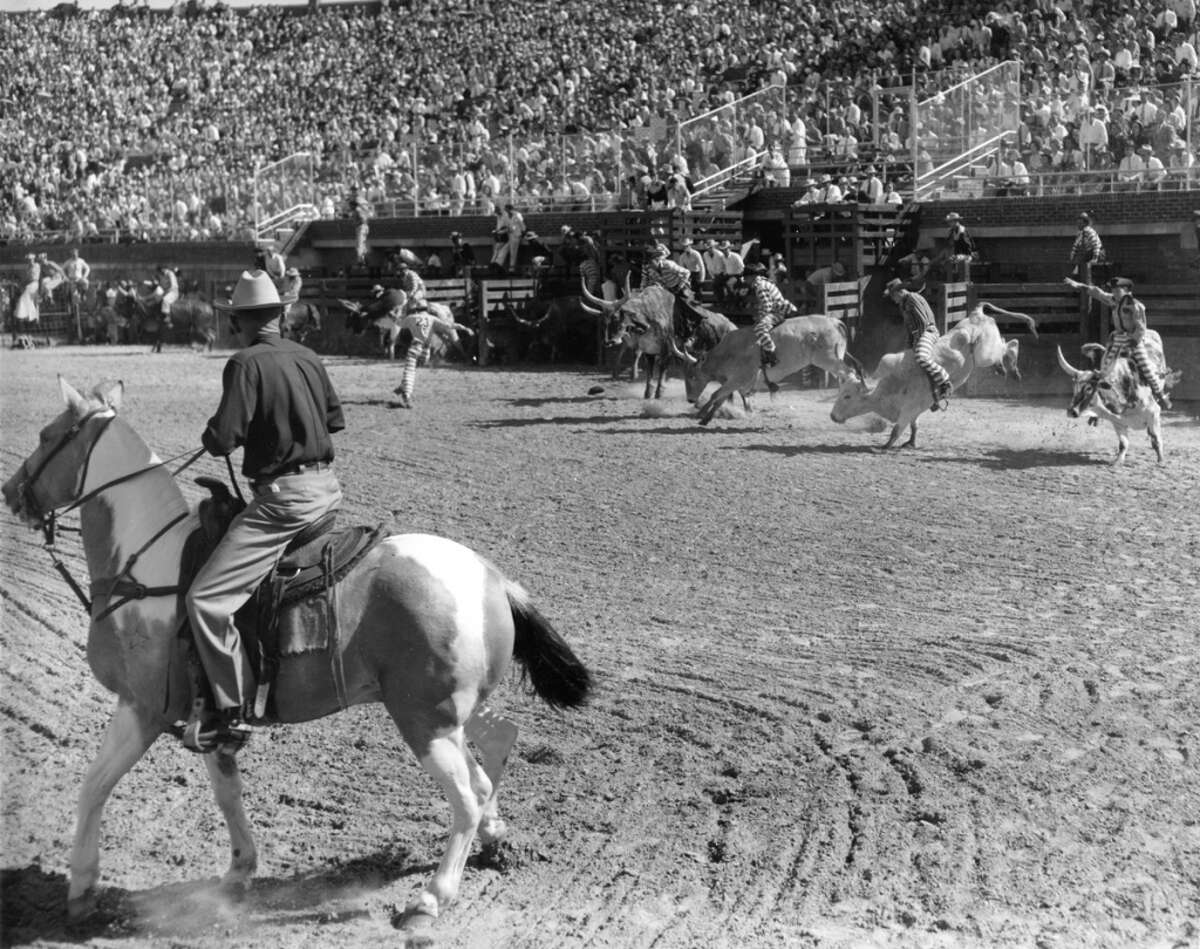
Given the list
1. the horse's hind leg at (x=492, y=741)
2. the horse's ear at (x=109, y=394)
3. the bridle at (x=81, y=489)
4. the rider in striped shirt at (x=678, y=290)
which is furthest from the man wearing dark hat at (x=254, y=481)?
the rider in striped shirt at (x=678, y=290)

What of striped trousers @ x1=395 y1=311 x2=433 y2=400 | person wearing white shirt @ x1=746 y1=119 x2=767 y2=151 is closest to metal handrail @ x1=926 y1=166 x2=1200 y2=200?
person wearing white shirt @ x1=746 y1=119 x2=767 y2=151

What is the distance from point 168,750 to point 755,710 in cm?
298

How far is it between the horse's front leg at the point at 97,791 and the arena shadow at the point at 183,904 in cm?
10

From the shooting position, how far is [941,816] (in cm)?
655

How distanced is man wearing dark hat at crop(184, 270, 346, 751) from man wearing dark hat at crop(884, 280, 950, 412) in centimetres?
1111

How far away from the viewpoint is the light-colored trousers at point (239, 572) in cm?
577

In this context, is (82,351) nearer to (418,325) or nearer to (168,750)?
(418,325)

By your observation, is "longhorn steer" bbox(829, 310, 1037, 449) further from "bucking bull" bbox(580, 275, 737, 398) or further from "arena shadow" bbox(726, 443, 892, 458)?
"bucking bull" bbox(580, 275, 737, 398)

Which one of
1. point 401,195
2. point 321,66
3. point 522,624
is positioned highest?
point 321,66

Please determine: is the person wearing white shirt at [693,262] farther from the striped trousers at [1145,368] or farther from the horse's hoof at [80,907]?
the horse's hoof at [80,907]

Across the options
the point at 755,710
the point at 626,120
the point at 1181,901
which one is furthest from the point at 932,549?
the point at 626,120

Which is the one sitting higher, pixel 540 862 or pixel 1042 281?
pixel 1042 281

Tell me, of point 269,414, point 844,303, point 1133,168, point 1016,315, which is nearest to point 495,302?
point 844,303

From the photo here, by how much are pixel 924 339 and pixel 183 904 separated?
12251mm
